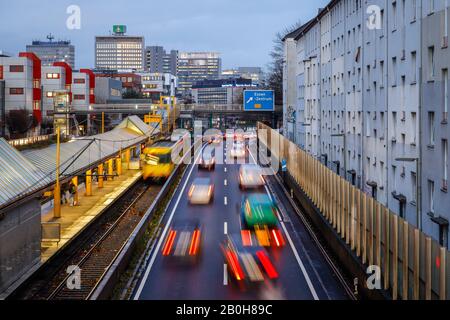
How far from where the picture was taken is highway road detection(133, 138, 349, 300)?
62.2 feet

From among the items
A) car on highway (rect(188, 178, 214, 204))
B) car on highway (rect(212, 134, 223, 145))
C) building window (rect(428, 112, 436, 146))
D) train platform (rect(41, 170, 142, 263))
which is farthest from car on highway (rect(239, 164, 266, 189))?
car on highway (rect(212, 134, 223, 145))

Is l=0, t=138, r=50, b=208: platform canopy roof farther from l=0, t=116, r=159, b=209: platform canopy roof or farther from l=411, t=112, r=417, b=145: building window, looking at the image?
l=411, t=112, r=417, b=145: building window

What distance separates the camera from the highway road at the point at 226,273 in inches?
746

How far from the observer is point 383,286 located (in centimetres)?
1667

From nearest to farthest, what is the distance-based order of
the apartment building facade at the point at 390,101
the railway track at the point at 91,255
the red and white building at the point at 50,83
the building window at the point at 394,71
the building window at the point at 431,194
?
the railway track at the point at 91,255
the apartment building facade at the point at 390,101
the building window at the point at 431,194
the building window at the point at 394,71
the red and white building at the point at 50,83

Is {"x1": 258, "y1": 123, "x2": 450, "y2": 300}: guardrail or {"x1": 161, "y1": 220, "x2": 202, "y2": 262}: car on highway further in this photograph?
{"x1": 161, "y1": 220, "x2": 202, "y2": 262}: car on highway

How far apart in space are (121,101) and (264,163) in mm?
69808

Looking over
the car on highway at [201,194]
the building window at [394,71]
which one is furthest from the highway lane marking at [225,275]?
the car on highway at [201,194]

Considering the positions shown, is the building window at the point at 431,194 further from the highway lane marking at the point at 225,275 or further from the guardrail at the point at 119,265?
the guardrail at the point at 119,265

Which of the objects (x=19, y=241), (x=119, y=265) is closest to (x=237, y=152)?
(x=119, y=265)

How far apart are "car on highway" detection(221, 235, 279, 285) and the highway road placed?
0.25 m

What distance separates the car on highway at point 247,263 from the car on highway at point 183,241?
4.09 ft

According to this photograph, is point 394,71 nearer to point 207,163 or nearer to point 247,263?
point 247,263
